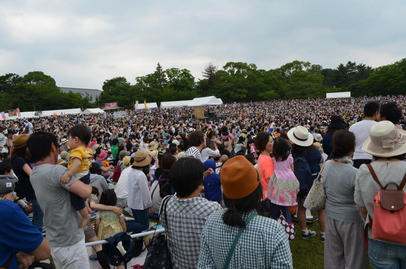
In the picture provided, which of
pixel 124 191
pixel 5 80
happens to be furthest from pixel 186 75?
pixel 124 191

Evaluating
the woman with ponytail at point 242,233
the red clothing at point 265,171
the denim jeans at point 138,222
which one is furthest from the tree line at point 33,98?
the woman with ponytail at point 242,233

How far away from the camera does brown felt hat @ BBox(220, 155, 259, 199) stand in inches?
55.6

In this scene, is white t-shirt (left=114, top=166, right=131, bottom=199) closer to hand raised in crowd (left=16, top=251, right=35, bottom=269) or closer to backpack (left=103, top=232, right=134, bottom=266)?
backpack (left=103, top=232, right=134, bottom=266)

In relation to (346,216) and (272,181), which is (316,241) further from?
(346,216)

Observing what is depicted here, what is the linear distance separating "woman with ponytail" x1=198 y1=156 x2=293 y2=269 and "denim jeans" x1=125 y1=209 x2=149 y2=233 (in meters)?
2.90

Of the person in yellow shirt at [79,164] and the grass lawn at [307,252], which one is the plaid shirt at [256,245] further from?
the grass lawn at [307,252]

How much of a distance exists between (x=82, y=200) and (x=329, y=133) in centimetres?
436

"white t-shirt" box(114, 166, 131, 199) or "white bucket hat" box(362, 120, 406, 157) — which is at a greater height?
"white bucket hat" box(362, 120, 406, 157)

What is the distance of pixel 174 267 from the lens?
1.98m

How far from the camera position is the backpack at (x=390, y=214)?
5.87ft

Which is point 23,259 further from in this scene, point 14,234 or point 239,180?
point 239,180

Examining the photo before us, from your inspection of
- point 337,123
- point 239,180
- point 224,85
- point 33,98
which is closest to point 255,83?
point 224,85

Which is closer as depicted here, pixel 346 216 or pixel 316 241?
pixel 346 216

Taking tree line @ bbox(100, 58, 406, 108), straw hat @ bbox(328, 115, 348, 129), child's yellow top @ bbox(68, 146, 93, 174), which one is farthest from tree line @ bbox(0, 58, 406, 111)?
child's yellow top @ bbox(68, 146, 93, 174)
